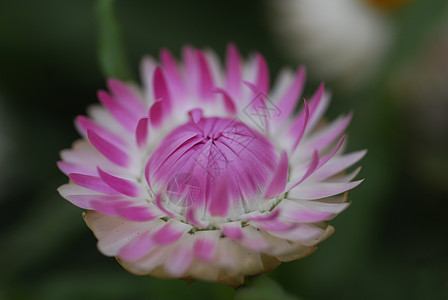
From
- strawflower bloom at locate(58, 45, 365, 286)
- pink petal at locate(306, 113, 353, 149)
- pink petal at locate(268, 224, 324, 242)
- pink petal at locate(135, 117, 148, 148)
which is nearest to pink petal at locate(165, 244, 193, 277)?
strawflower bloom at locate(58, 45, 365, 286)

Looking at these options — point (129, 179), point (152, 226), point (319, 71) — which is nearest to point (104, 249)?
point (152, 226)

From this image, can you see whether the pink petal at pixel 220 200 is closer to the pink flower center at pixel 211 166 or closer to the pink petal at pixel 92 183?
the pink flower center at pixel 211 166

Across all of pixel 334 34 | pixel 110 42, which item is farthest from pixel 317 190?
pixel 334 34

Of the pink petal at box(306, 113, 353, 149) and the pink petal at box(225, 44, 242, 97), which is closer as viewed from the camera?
the pink petal at box(306, 113, 353, 149)

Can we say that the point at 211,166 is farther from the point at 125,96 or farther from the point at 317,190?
the point at 125,96

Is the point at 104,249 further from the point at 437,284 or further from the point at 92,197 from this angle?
the point at 437,284

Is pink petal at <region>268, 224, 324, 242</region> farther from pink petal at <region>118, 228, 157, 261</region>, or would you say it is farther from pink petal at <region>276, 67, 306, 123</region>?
pink petal at <region>276, 67, 306, 123</region>
